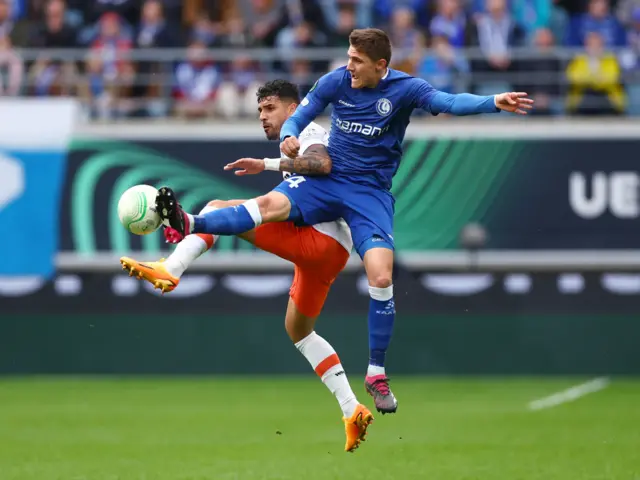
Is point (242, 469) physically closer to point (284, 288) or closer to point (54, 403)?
point (54, 403)

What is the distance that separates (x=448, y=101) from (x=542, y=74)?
8196 mm

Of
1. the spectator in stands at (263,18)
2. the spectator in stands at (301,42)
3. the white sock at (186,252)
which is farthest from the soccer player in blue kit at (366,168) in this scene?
the spectator in stands at (263,18)

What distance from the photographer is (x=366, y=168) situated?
385 inches

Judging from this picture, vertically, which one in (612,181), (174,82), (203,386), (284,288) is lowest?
(203,386)

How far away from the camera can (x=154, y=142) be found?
17781mm

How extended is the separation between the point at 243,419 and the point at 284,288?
3383 millimetres

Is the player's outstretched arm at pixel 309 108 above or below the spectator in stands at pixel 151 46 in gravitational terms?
above

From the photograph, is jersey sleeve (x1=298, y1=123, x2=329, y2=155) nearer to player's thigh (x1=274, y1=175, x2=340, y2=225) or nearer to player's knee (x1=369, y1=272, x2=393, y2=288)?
player's thigh (x1=274, y1=175, x2=340, y2=225)

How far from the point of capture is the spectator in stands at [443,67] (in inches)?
666

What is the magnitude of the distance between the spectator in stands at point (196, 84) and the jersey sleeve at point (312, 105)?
309 inches

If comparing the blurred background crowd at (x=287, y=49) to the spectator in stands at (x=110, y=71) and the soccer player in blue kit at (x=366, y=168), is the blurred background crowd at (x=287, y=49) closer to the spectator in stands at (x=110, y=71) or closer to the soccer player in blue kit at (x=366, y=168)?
the spectator in stands at (x=110, y=71)

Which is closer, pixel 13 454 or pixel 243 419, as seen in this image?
pixel 13 454

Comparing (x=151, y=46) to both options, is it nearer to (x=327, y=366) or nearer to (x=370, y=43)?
(x=327, y=366)

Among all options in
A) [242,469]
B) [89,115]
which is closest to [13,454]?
[242,469]
